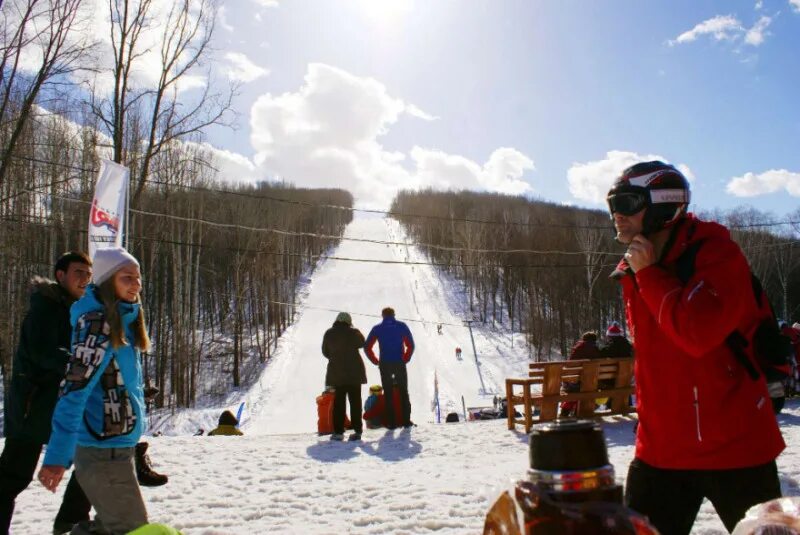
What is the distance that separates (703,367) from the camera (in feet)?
5.97

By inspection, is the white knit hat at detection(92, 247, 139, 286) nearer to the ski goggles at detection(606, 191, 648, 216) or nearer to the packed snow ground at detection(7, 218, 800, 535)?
the packed snow ground at detection(7, 218, 800, 535)

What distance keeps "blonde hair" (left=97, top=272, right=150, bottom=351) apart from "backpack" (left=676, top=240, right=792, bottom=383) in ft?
7.62

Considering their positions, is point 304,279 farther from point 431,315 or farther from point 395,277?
point 431,315

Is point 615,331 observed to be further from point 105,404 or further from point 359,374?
point 105,404

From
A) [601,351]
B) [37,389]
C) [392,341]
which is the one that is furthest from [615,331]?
[37,389]

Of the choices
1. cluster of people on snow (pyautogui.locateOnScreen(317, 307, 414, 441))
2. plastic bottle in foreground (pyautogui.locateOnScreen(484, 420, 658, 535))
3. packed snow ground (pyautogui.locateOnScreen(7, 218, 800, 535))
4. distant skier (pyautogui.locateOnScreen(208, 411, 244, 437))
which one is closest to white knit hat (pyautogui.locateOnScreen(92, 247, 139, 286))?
packed snow ground (pyautogui.locateOnScreen(7, 218, 800, 535))

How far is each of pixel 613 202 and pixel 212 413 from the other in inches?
988

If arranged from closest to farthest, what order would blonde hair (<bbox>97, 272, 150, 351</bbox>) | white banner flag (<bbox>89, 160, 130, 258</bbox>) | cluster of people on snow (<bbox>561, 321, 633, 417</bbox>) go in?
blonde hair (<bbox>97, 272, 150, 351</bbox>)
cluster of people on snow (<bbox>561, 321, 633, 417</bbox>)
white banner flag (<bbox>89, 160, 130, 258</bbox>)

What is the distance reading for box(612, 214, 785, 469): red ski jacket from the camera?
5.43ft

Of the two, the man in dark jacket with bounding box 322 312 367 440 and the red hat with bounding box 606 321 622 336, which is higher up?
the red hat with bounding box 606 321 622 336

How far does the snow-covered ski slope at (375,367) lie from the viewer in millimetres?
27594

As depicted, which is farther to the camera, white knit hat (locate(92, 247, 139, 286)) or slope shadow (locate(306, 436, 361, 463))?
slope shadow (locate(306, 436, 361, 463))

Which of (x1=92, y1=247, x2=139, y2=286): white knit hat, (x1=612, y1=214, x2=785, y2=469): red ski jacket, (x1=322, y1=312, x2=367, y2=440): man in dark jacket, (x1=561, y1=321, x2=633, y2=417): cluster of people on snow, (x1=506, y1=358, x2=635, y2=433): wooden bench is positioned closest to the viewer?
(x1=612, y1=214, x2=785, y2=469): red ski jacket

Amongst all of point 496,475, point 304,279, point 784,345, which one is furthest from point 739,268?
point 304,279
